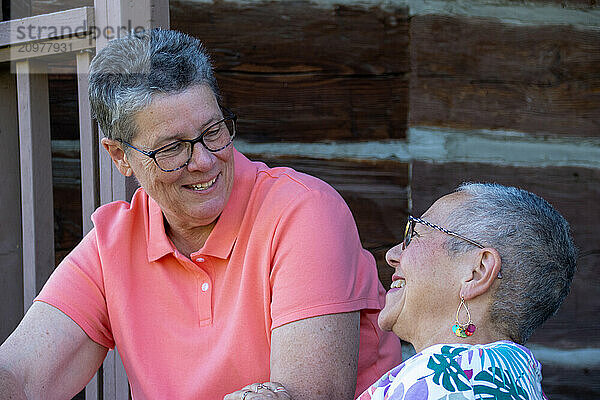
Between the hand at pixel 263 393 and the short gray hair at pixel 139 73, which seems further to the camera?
the short gray hair at pixel 139 73

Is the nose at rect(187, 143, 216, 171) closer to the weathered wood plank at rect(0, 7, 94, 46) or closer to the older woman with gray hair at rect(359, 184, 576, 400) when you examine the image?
the older woman with gray hair at rect(359, 184, 576, 400)

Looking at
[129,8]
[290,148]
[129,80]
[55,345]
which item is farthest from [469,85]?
[55,345]

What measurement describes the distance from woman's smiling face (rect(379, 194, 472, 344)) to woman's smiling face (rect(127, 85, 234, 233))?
23.5 inches

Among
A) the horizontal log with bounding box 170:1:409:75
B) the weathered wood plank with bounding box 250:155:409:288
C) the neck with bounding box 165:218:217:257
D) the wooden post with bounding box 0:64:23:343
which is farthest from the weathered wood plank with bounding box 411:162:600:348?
the wooden post with bounding box 0:64:23:343

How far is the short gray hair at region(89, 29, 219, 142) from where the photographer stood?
6.61 ft

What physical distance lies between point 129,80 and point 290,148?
4.58ft

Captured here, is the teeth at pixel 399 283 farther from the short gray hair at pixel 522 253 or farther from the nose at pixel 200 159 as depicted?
the nose at pixel 200 159

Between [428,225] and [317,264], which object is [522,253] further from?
[317,264]

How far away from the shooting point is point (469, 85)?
3385 millimetres

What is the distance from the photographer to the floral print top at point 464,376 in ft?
4.43

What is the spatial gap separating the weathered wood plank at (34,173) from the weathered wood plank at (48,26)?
10 centimetres

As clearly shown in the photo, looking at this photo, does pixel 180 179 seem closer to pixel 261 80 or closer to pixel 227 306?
pixel 227 306

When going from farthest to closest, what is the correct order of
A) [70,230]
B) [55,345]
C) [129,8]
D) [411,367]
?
[70,230]
[129,8]
[55,345]
[411,367]

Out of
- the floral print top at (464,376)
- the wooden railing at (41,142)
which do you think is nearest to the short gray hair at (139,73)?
the wooden railing at (41,142)
